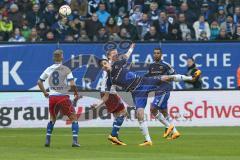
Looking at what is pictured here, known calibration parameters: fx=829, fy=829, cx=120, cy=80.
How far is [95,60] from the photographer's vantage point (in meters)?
30.0

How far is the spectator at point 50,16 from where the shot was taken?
30827 mm

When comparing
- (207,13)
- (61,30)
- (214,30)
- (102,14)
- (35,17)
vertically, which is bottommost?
(61,30)

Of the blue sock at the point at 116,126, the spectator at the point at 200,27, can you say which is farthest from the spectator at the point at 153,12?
the blue sock at the point at 116,126

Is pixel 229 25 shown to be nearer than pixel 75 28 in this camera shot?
No

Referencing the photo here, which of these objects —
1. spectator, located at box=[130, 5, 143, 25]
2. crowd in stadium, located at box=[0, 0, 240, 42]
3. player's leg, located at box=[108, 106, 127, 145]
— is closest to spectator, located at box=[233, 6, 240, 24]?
crowd in stadium, located at box=[0, 0, 240, 42]

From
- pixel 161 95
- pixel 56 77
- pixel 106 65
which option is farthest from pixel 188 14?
pixel 56 77

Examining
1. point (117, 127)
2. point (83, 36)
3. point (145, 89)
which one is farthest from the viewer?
point (83, 36)

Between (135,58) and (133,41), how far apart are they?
621 mm

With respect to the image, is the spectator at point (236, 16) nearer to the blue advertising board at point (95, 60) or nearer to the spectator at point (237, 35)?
the spectator at point (237, 35)

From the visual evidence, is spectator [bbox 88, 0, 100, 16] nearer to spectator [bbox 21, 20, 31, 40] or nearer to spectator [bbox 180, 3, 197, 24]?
spectator [bbox 21, 20, 31, 40]

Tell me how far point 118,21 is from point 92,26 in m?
1.18

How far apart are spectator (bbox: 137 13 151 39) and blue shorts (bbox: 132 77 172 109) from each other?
23.8ft

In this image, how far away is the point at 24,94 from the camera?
93.5 feet

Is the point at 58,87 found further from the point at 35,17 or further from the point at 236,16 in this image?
the point at 236,16
